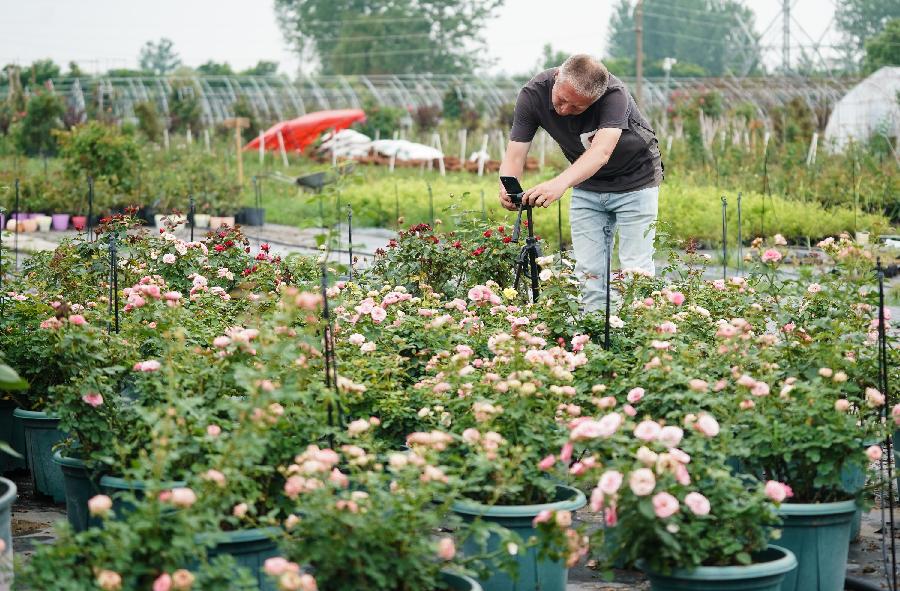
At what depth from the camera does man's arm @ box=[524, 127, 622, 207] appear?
152 inches

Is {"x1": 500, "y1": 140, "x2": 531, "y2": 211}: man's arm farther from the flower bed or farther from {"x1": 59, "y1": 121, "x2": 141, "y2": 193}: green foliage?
{"x1": 59, "y1": 121, "x2": 141, "y2": 193}: green foliage

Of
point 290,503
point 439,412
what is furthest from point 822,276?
point 290,503

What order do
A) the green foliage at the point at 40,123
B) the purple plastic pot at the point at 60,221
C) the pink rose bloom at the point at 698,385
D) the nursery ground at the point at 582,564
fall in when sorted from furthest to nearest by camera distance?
the green foliage at the point at 40,123
the purple plastic pot at the point at 60,221
the nursery ground at the point at 582,564
the pink rose bloom at the point at 698,385

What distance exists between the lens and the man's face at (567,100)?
12.9ft

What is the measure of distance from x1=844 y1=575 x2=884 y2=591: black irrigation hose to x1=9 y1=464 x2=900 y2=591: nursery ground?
0.19ft

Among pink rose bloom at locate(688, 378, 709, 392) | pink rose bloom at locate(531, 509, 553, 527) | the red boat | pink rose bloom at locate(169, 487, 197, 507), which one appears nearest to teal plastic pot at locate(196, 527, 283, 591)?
pink rose bloom at locate(169, 487, 197, 507)

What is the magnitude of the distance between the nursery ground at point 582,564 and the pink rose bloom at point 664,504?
2.24 ft

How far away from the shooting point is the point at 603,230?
4.30 meters

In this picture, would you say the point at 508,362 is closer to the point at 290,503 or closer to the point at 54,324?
the point at 290,503

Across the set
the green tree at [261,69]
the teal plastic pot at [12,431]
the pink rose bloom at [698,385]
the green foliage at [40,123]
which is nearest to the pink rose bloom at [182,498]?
the pink rose bloom at [698,385]

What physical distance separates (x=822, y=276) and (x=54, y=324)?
213cm

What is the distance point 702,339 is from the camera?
3611 millimetres

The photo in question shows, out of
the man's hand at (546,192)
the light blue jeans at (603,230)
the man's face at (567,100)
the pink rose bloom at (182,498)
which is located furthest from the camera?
the light blue jeans at (603,230)

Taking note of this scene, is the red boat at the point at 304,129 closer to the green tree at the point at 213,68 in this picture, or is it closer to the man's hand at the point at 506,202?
the man's hand at the point at 506,202
